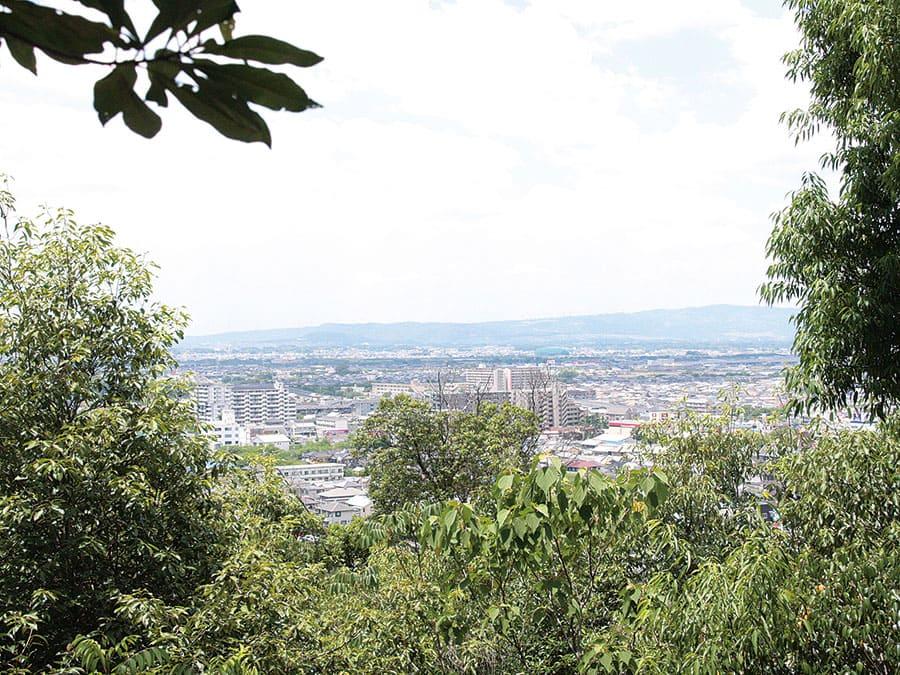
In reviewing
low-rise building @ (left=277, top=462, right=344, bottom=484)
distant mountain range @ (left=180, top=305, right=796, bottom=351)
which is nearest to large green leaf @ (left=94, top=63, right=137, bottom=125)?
low-rise building @ (left=277, top=462, right=344, bottom=484)

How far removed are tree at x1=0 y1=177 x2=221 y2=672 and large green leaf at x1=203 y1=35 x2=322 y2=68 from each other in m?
2.98

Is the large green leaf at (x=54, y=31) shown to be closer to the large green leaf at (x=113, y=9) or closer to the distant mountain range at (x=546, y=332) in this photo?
the large green leaf at (x=113, y=9)

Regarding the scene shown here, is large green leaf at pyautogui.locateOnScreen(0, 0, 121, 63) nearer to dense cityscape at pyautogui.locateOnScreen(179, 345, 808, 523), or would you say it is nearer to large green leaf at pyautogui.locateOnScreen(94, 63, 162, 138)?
large green leaf at pyautogui.locateOnScreen(94, 63, 162, 138)

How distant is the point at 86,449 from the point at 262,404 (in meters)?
28.4

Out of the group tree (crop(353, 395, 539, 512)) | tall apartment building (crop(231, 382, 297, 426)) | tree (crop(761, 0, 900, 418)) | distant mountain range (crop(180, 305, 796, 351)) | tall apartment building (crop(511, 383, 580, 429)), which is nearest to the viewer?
tree (crop(761, 0, 900, 418))

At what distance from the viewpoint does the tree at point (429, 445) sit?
34.2 ft

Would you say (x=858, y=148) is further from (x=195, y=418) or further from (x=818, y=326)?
→ (x=195, y=418)

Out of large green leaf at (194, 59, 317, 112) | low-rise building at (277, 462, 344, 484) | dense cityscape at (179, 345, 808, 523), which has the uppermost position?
large green leaf at (194, 59, 317, 112)

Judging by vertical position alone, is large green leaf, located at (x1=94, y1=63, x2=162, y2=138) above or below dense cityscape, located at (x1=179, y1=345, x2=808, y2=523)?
above

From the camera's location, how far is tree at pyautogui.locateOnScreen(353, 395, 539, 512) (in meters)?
10.4

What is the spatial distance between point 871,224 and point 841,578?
153 centimetres

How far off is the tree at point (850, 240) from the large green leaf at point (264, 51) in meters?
3.14

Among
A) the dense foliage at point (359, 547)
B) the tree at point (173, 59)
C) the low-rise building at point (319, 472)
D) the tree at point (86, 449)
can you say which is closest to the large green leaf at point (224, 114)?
the tree at point (173, 59)

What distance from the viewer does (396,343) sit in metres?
75.8
